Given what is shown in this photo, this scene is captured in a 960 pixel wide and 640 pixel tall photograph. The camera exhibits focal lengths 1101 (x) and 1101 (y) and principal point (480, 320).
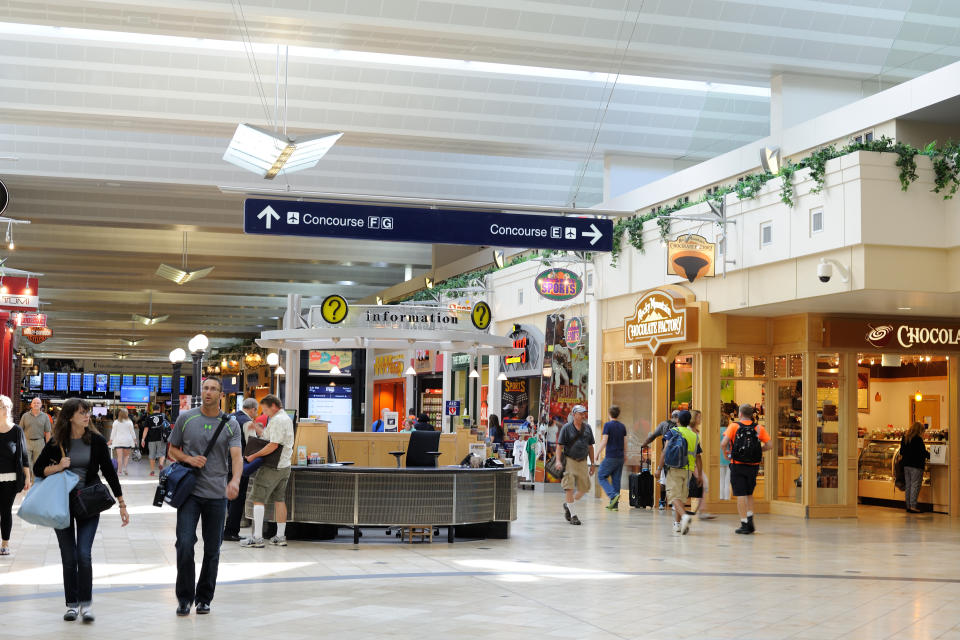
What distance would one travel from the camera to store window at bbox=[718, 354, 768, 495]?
1606cm

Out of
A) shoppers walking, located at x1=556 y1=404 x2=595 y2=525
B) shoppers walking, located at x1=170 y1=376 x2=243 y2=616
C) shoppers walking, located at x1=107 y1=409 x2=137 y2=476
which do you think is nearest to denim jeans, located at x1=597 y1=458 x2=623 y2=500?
shoppers walking, located at x1=556 y1=404 x2=595 y2=525

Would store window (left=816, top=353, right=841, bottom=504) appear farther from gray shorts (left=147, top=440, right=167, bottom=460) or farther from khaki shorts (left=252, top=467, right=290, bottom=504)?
gray shorts (left=147, top=440, right=167, bottom=460)

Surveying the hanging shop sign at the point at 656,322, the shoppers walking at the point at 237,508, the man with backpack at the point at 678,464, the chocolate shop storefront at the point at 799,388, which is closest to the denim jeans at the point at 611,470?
the chocolate shop storefront at the point at 799,388

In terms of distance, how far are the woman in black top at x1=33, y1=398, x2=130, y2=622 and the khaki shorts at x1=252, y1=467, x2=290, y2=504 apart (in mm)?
3858

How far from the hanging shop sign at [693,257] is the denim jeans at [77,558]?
33.2 ft

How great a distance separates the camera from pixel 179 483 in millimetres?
6578

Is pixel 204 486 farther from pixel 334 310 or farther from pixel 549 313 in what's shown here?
pixel 549 313

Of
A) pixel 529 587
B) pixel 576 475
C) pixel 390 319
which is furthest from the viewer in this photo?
pixel 390 319

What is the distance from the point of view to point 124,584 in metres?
7.97

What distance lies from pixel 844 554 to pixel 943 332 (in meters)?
5.85

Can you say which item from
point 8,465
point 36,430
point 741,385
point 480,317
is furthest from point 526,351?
point 8,465

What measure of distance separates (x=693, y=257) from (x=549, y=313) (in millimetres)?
6221

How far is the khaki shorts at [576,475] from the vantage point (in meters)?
13.6

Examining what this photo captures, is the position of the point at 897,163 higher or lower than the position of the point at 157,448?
higher
